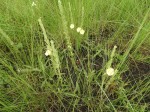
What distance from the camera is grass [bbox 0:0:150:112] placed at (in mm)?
1077

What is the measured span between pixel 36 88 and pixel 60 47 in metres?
0.31

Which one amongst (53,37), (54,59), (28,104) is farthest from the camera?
(53,37)

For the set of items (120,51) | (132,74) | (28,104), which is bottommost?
(28,104)

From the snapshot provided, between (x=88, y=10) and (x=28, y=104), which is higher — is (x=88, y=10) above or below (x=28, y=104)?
above

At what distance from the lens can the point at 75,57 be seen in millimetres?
1306

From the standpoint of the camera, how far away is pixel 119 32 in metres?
1.38

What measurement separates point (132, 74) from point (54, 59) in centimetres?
49

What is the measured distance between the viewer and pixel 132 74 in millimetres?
1247

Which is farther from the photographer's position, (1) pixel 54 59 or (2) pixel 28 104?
(2) pixel 28 104

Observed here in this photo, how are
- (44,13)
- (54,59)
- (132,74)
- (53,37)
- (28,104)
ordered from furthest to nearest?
(44,13) < (53,37) < (132,74) < (28,104) < (54,59)

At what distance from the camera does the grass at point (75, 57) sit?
1.08 meters

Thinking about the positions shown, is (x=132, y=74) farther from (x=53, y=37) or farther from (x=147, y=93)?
(x=53, y=37)

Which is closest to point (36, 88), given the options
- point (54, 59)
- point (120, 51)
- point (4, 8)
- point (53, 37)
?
point (54, 59)

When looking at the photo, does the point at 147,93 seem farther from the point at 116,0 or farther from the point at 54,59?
the point at 116,0
